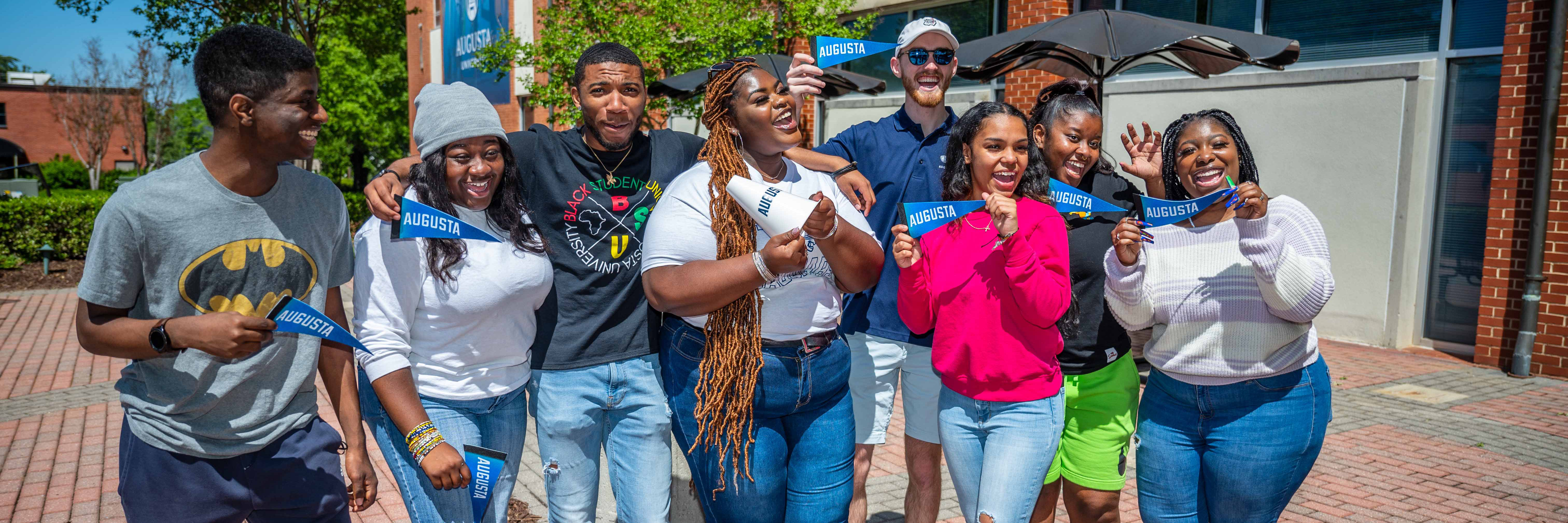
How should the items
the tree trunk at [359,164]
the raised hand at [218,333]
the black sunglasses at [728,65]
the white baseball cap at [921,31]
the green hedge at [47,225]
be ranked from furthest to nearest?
the tree trunk at [359,164]
the green hedge at [47,225]
the white baseball cap at [921,31]
the black sunglasses at [728,65]
the raised hand at [218,333]

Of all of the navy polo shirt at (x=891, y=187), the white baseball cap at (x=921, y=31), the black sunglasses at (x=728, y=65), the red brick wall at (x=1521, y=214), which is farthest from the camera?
the red brick wall at (x=1521, y=214)

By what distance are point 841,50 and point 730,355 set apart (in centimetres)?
171

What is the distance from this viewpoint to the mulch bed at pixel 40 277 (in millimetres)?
13961

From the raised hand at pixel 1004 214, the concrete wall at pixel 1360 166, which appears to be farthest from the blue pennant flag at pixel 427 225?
the concrete wall at pixel 1360 166

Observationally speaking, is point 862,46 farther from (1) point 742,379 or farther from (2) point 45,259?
(2) point 45,259

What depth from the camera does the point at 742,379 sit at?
2617 mm

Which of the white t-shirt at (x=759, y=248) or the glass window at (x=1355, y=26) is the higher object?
the glass window at (x=1355, y=26)

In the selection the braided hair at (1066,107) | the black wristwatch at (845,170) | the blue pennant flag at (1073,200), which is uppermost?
the braided hair at (1066,107)

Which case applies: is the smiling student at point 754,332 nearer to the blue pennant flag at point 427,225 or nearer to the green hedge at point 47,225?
the blue pennant flag at point 427,225

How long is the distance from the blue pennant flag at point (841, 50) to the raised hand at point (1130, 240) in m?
1.31

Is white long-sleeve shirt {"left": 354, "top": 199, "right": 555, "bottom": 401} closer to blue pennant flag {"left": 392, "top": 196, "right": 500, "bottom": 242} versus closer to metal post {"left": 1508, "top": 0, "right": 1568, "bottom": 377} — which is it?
blue pennant flag {"left": 392, "top": 196, "right": 500, "bottom": 242}

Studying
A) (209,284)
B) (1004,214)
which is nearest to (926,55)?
(1004,214)

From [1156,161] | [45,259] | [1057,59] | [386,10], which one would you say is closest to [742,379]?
[1156,161]

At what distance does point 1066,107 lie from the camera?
Answer: 3.36 meters
